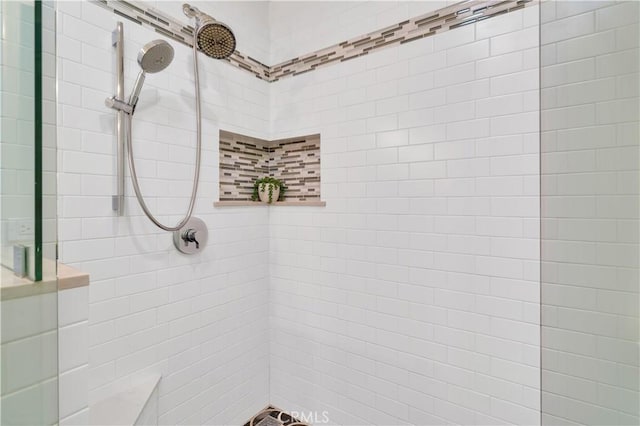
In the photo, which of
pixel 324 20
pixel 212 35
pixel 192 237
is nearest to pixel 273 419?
pixel 192 237

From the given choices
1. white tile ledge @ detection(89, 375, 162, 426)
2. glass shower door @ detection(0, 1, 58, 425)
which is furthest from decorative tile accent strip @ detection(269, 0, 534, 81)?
white tile ledge @ detection(89, 375, 162, 426)

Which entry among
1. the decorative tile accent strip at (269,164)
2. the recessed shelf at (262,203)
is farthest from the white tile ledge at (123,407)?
the decorative tile accent strip at (269,164)

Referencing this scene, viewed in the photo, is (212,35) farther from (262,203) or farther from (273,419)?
(273,419)

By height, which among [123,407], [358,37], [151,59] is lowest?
[123,407]

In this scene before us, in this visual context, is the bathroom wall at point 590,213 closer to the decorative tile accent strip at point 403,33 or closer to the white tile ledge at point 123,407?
the decorative tile accent strip at point 403,33

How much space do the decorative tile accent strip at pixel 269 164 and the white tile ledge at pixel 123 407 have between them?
1044 mm

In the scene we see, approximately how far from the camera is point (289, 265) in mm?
2084

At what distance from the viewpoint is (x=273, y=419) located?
203 cm

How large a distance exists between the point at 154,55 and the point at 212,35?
33 cm

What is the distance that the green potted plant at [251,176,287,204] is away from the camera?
2.10m

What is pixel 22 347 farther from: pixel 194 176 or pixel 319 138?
pixel 319 138

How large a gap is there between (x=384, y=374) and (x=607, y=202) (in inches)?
51.8

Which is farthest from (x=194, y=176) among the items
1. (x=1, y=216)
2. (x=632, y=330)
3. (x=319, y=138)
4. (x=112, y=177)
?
(x=632, y=330)

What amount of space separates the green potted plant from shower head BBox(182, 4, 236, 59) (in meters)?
0.79
